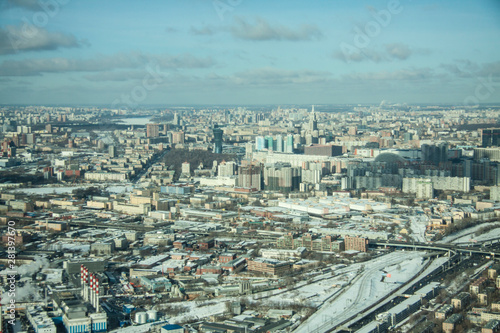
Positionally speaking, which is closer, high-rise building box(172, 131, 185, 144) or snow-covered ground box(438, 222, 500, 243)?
snow-covered ground box(438, 222, 500, 243)

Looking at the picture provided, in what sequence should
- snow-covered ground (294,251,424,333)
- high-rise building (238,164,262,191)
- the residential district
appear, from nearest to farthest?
snow-covered ground (294,251,424,333) → the residential district → high-rise building (238,164,262,191)

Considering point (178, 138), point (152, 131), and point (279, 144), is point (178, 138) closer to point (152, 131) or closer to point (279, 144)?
point (152, 131)

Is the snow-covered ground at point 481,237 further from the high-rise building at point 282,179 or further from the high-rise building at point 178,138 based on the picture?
the high-rise building at point 178,138

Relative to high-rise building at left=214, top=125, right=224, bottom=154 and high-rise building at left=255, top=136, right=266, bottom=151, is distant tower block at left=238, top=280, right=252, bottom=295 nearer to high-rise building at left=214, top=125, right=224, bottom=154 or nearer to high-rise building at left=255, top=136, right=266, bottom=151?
high-rise building at left=214, top=125, right=224, bottom=154

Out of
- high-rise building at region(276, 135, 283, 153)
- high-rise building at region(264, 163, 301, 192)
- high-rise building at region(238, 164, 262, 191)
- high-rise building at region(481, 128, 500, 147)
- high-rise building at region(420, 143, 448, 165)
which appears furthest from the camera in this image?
high-rise building at region(276, 135, 283, 153)

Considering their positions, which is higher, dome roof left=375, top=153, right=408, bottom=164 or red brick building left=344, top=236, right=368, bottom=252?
dome roof left=375, top=153, right=408, bottom=164

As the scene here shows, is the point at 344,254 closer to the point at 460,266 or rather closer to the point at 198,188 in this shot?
the point at 460,266

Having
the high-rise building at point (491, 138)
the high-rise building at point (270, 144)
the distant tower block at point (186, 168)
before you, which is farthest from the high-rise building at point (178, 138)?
the high-rise building at point (491, 138)

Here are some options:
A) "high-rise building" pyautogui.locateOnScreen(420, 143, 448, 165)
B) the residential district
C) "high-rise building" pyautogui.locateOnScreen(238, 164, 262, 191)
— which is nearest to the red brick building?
the residential district
